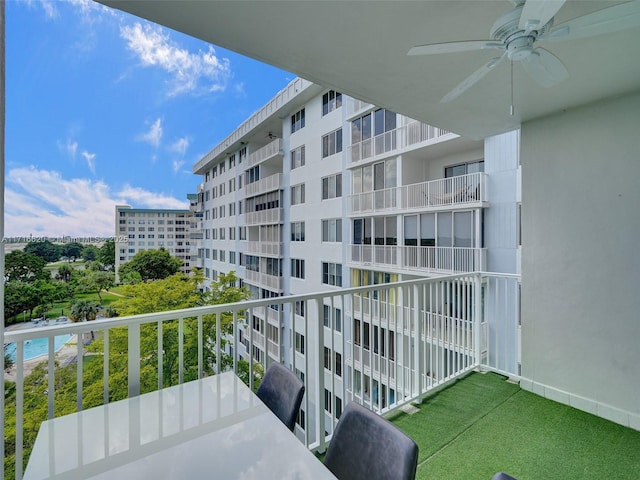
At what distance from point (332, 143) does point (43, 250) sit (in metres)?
8.25

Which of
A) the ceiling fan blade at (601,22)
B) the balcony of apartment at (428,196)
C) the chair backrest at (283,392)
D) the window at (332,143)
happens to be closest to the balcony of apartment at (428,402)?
the chair backrest at (283,392)

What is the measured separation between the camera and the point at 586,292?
2.39m

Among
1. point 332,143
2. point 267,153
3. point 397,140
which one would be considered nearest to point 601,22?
point 397,140

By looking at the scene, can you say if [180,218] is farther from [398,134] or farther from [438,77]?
[438,77]

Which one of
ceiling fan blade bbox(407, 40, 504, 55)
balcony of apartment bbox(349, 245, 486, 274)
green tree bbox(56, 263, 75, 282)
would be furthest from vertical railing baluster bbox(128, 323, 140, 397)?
balcony of apartment bbox(349, 245, 486, 274)

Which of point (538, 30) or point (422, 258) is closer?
point (538, 30)

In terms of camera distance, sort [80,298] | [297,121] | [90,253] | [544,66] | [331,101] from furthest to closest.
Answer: [297,121] → [331,101] → [80,298] → [90,253] → [544,66]

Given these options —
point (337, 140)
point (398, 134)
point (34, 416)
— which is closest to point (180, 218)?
point (337, 140)

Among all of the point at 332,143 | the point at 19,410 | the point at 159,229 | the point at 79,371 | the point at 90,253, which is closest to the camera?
the point at 19,410

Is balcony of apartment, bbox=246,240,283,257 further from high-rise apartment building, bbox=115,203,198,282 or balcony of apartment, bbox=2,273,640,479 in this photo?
balcony of apartment, bbox=2,273,640,479

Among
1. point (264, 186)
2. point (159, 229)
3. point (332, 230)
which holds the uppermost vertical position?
point (264, 186)

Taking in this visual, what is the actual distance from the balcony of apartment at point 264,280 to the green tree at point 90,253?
616 centimetres

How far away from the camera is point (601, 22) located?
1295mm

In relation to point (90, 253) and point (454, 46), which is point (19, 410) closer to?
point (454, 46)
